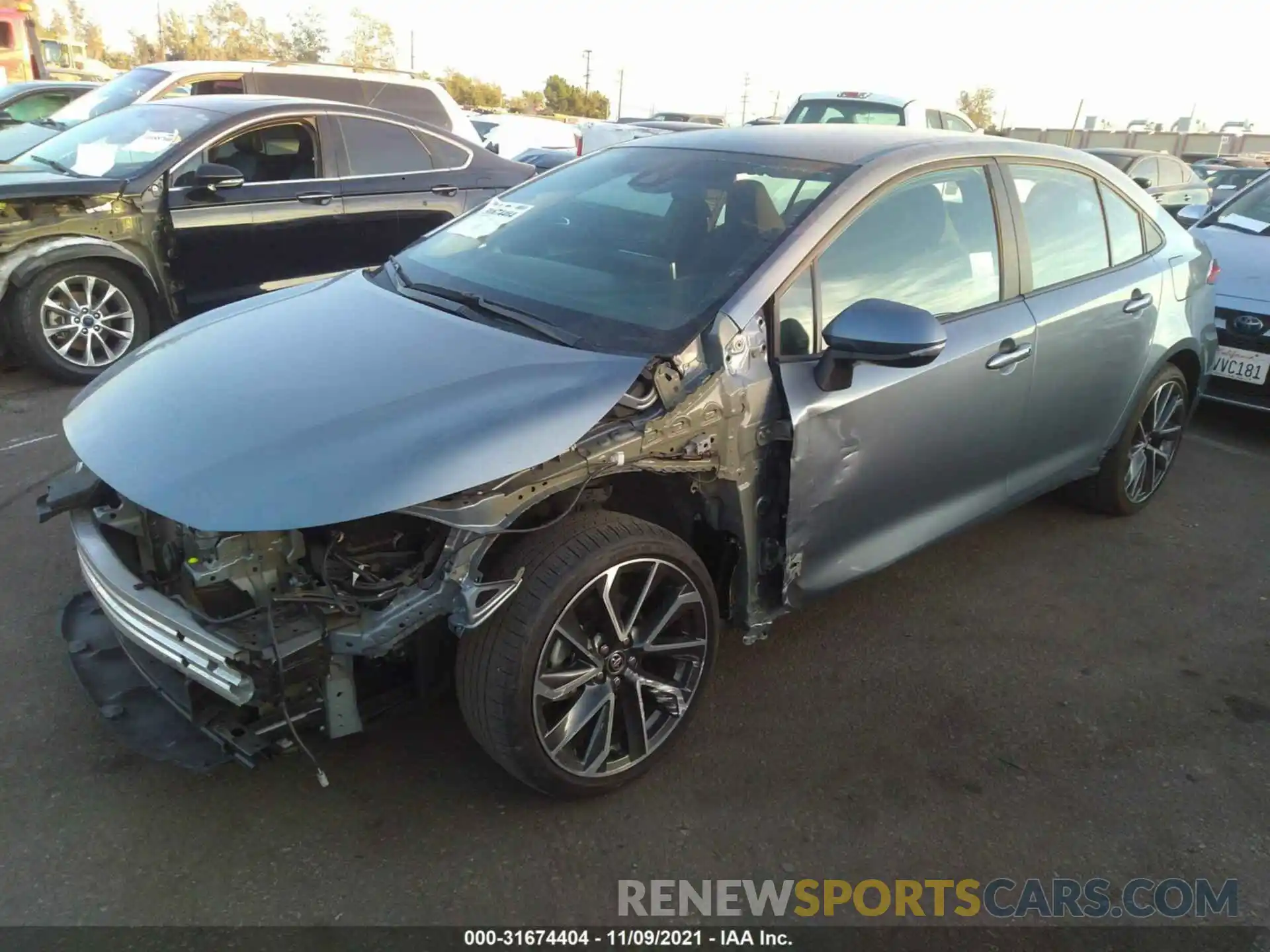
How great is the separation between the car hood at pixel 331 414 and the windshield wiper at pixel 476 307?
5 cm

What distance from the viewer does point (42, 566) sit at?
3.64 m

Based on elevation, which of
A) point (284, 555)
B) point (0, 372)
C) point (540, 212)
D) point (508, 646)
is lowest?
point (0, 372)

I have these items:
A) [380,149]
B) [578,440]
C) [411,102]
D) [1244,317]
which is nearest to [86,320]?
[380,149]

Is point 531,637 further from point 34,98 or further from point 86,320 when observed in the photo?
point 34,98

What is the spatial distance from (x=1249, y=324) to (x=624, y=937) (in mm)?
5248

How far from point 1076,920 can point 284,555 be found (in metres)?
2.17

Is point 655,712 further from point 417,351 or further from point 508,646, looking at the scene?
point 417,351

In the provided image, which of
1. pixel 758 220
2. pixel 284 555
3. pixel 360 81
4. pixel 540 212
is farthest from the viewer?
pixel 360 81

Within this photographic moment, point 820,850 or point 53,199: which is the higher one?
point 53,199

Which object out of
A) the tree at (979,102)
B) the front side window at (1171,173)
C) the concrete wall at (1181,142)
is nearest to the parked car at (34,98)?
the front side window at (1171,173)

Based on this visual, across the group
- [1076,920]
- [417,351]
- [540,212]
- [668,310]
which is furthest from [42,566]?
[1076,920]

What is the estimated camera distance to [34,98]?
39.8ft

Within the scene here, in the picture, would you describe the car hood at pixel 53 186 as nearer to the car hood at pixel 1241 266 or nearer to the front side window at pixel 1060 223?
the front side window at pixel 1060 223

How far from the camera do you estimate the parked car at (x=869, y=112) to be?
1109 centimetres
